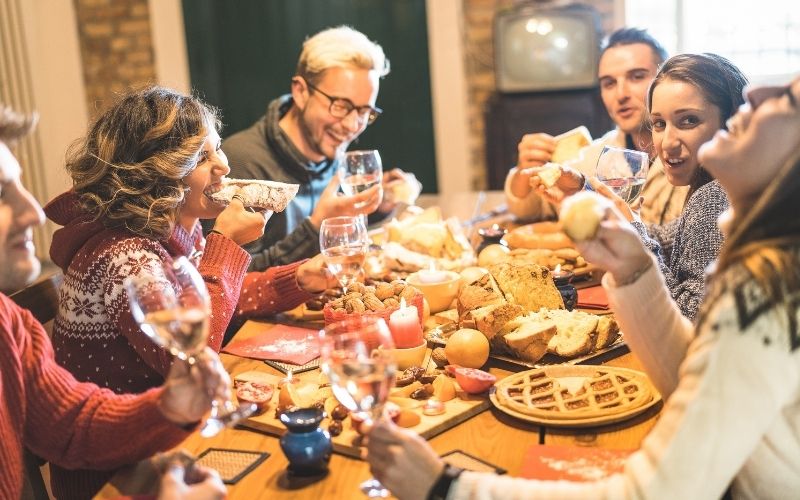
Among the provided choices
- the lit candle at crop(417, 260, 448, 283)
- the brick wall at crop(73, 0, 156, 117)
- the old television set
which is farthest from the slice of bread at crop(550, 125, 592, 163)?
the brick wall at crop(73, 0, 156, 117)

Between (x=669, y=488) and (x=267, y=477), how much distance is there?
63 centimetres

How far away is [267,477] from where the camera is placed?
4.56 feet

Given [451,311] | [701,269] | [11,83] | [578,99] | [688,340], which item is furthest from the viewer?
[11,83]

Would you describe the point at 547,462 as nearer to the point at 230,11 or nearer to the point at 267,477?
the point at 267,477

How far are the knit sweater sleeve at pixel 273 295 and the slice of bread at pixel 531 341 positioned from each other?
75 centimetres

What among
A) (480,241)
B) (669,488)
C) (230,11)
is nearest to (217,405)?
(669,488)

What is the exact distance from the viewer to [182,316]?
126 cm

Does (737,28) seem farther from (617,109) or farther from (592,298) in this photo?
(592,298)

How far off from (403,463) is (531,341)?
0.65m

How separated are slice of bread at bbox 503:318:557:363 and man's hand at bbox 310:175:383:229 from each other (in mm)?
1112

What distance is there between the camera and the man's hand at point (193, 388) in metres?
1.27

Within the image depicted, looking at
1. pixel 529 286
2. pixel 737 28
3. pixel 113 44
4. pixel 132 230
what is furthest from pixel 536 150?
pixel 113 44

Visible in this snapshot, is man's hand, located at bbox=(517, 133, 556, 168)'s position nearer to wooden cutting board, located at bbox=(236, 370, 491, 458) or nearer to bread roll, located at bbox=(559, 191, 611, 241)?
wooden cutting board, located at bbox=(236, 370, 491, 458)

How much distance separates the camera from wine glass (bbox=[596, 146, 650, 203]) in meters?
2.12
